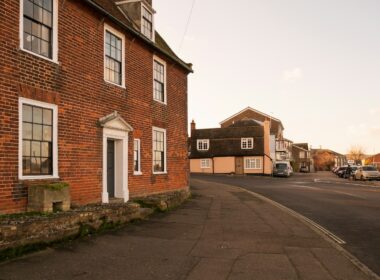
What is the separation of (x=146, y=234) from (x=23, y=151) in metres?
3.64

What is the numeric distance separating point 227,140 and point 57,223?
47659 mm

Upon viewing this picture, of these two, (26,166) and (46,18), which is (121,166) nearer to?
(26,166)

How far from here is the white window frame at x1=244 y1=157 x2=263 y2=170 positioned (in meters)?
52.8

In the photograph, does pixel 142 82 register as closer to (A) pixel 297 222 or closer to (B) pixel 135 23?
(B) pixel 135 23

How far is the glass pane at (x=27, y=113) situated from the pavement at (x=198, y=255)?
129 inches

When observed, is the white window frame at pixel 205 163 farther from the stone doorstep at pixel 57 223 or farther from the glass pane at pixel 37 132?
the glass pane at pixel 37 132

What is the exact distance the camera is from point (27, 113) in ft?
31.7

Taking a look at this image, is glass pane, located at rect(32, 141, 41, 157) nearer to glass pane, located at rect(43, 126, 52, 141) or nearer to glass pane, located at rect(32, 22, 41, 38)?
glass pane, located at rect(43, 126, 52, 141)

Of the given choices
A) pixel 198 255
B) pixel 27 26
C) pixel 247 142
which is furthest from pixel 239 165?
pixel 198 255

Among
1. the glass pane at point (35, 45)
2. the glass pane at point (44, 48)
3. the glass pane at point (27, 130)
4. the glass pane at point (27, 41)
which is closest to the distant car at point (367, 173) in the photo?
the glass pane at point (44, 48)

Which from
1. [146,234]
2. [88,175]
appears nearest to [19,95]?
[88,175]

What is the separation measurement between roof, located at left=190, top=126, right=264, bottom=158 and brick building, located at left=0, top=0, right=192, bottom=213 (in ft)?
118

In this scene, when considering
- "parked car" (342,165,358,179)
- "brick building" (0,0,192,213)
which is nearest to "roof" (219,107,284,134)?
"parked car" (342,165,358,179)

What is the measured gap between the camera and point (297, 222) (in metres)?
12.6
